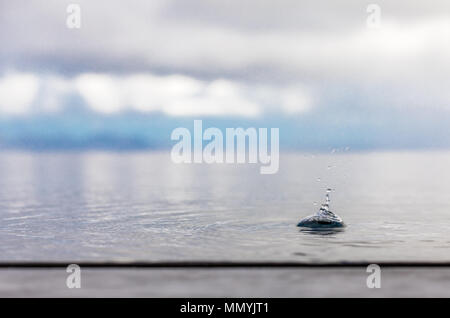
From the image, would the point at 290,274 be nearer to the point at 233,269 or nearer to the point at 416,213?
the point at 233,269

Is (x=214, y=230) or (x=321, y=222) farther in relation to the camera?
(x=321, y=222)

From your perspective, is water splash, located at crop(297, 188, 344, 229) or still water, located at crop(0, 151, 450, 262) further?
water splash, located at crop(297, 188, 344, 229)

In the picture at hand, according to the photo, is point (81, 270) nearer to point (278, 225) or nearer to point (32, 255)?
point (32, 255)

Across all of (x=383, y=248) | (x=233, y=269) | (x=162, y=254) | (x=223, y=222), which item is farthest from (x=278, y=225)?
(x=233, y=269)

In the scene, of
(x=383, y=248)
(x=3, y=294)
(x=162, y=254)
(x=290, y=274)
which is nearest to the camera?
(x=3, y=294)

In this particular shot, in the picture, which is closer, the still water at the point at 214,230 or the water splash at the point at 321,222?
the still water at the point at 214,230

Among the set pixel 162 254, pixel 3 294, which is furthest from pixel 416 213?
pixel 3 294
